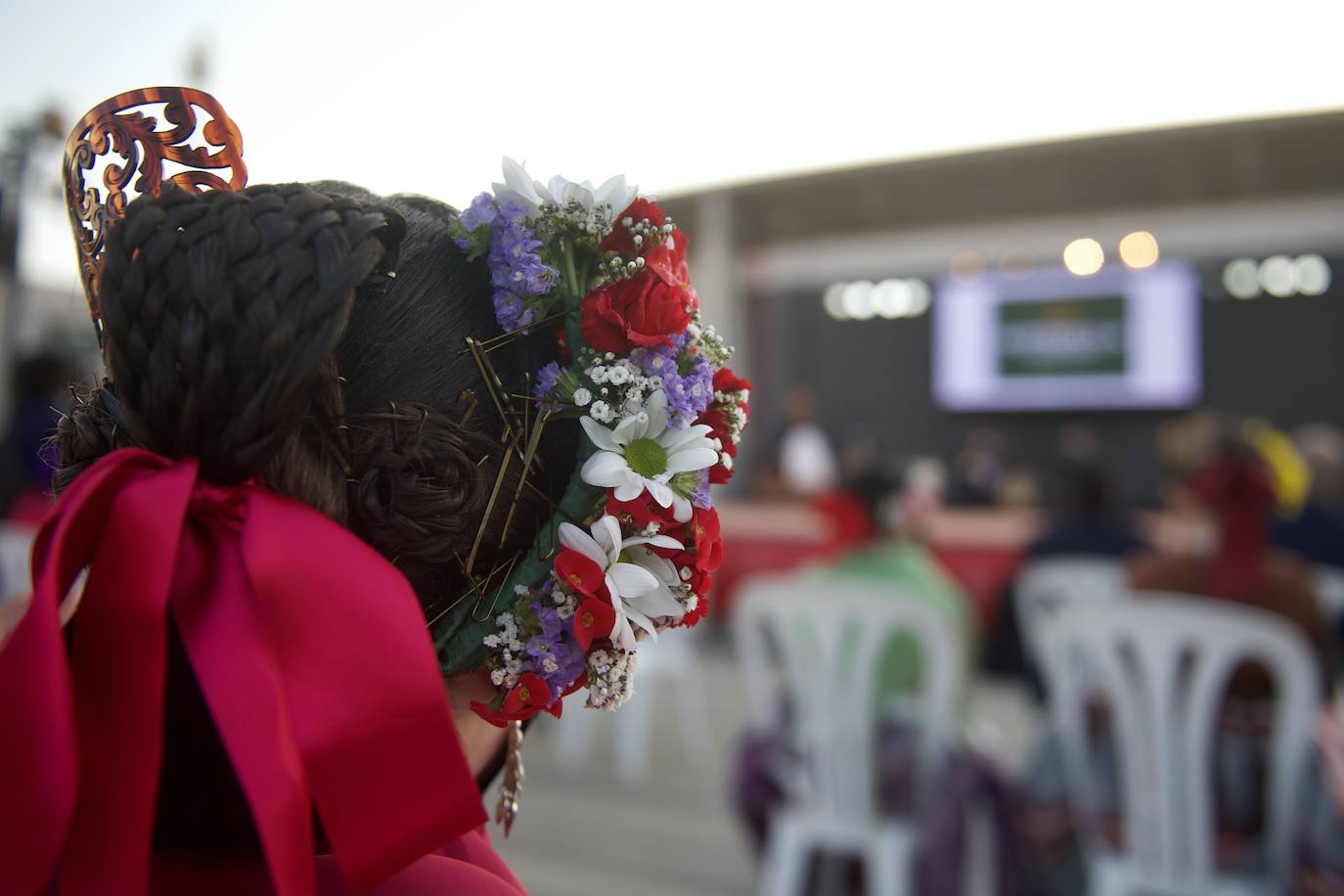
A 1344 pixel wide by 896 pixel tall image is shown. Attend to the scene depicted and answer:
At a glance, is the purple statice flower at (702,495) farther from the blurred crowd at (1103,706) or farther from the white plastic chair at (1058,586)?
the white plastic chair at (1058,586)

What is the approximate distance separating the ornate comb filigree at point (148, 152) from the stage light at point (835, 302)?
10.5 meters

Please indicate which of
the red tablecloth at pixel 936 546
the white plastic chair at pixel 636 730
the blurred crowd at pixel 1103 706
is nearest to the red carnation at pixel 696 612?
the blurred crowd at pixel 1103 706

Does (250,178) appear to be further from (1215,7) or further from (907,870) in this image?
(907,870)

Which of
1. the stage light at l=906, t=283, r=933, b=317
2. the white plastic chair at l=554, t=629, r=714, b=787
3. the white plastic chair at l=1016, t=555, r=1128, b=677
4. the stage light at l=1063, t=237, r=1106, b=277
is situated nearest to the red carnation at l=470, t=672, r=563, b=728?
the white plastic chair at l=1016, t=555, r=1128, b=677

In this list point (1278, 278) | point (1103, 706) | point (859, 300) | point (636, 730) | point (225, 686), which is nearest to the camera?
point (225, 686)

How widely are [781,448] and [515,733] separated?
7086 mm

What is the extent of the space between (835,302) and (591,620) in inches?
416

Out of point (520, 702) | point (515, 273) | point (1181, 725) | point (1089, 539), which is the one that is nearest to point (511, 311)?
point (515, 273)

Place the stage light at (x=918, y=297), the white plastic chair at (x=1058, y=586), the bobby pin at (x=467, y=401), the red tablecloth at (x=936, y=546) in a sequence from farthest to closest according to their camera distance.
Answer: the stage light at (x=918, y=297)
the red tablecloth at (x=936, y=546)
the white plastic chair at (x=1058, y=586)
the bobby pin at (x=467, y=401)

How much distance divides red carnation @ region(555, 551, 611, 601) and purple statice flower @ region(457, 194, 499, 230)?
202 mm

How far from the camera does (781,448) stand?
7.68m

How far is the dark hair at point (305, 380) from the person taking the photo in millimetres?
435

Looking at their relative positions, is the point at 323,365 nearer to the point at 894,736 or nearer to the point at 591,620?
the point at 591,620

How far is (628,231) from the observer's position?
586 millimetres
